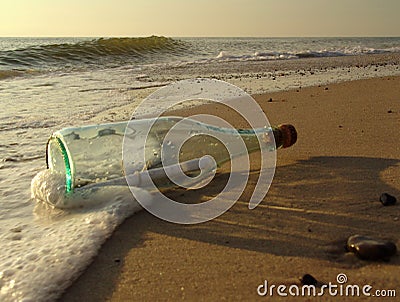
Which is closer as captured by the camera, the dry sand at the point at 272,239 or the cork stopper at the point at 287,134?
the dry sand at the point at 272,239

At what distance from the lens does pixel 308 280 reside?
3.93 feet

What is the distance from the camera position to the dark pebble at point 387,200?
5.36 feet

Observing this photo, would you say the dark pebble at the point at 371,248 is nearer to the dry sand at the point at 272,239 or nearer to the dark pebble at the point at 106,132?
the dry sand at the point at 272,239

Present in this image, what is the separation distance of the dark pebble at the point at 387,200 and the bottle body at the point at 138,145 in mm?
642

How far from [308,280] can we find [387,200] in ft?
2.04

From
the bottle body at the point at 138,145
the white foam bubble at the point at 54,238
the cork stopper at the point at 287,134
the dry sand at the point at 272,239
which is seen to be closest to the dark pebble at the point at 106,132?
the bottle body at the point at 138,145

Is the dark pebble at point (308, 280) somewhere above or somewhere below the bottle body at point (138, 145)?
below

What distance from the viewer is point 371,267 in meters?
1.23

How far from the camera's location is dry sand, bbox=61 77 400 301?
4.05ft

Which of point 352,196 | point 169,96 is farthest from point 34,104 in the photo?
point 352,196

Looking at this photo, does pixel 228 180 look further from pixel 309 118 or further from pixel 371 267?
pixel 309 118

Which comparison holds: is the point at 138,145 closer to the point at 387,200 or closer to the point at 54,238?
the point at 54,238

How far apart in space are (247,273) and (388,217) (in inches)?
23.5

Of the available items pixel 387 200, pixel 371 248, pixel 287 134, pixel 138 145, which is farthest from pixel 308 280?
pixel 138 145
